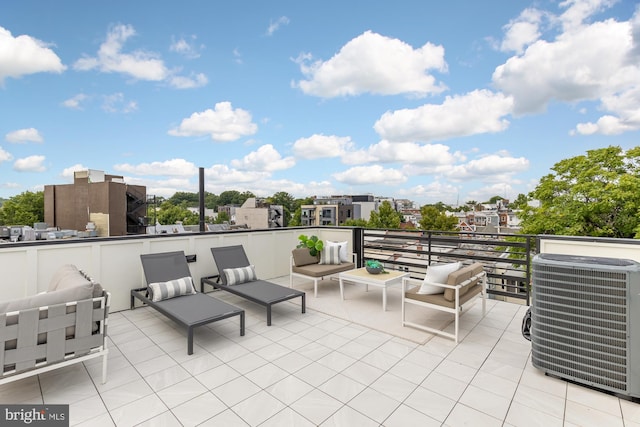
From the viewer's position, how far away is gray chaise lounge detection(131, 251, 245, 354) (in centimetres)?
316

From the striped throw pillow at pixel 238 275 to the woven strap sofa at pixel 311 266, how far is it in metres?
0.84

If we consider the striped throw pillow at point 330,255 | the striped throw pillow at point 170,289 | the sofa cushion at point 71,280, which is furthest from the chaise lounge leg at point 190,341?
the striped throw pillow at point 330,255

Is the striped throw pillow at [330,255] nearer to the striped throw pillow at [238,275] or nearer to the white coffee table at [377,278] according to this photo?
the white coffee table at [377,278]

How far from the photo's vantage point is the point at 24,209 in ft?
117

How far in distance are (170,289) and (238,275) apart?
1021 mm

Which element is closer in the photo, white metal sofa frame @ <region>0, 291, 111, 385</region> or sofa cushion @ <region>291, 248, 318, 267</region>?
white metal sofa frame @ <region>0, 291, 111, 385</region>

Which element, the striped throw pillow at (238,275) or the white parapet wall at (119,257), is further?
the striped throw pillow at (238,275)

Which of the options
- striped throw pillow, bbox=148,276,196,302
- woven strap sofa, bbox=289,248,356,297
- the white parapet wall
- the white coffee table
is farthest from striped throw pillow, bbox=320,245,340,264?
striped throw pillow, bbox=148,276,196,302

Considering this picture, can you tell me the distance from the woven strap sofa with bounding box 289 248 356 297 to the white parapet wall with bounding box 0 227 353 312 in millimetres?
976

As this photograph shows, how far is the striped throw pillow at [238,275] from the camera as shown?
453 centimetres

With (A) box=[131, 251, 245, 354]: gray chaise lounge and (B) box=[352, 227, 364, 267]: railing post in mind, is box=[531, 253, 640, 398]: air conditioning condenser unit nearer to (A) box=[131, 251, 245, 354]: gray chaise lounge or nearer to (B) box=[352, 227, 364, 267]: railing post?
(A) box=[131, 251, 245, 354]: gray chaise lounge

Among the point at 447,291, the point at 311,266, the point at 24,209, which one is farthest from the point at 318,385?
the point at 24,209

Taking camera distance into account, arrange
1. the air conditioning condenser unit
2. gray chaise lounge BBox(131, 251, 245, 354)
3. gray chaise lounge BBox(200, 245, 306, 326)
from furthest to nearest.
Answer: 1. gray chaise lounge BBox(200, 245, 306, 326)
2. gray chaise lounge BBox(131, 251, 245, 354)
3. the air conditioning condenser unit

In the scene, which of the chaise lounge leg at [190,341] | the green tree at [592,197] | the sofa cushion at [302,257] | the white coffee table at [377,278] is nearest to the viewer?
the chaise lounge leg at [190,341]
